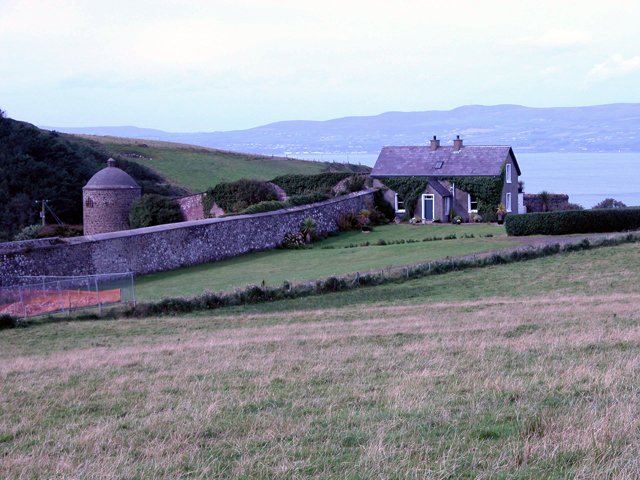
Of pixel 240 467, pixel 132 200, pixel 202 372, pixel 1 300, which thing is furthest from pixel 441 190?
pixel 240 467

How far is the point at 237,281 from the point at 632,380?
2057cm

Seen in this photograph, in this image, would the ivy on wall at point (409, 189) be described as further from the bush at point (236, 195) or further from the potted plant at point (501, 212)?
the bush at point (236, 195)

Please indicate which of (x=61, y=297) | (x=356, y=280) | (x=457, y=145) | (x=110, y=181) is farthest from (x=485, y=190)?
(x=61, y=297)

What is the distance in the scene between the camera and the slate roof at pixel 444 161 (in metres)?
47.0

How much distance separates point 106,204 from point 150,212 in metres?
3.28

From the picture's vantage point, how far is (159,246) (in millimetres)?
30094

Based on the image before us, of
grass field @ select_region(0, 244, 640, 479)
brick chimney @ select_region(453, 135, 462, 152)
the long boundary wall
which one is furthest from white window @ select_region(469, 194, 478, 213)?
grass field @ select_region(0, 244, 640, 479)

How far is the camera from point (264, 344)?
1243 centimetres

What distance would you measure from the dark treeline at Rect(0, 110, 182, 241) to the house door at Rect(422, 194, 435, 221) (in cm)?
3302

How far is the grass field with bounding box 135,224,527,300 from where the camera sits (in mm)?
25922

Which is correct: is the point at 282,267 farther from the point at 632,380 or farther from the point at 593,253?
the point at 632,380

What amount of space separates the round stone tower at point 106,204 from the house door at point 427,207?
2200cm

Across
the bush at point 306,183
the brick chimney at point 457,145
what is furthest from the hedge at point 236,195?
the brick chimney at point 457,145

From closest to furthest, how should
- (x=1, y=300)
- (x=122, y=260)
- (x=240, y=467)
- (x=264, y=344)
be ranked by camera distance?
(x=240, y=467) < (x=264, y=344) < (x=1, y=300) < (x=122, y=260)
